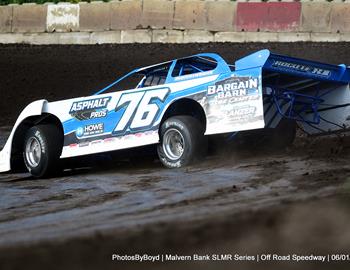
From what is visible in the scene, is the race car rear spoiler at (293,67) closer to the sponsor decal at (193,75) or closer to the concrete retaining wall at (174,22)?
the sponsor decal at (193,75)

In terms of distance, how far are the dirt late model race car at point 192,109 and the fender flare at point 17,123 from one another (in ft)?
0.09

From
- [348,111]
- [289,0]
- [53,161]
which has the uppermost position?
[289,0]

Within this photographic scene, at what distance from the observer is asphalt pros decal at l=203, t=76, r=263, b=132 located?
8883 mm

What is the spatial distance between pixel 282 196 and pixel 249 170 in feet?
7.22

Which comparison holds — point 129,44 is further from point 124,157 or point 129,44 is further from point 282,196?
point 282,196

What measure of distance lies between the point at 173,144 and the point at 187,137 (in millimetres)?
420

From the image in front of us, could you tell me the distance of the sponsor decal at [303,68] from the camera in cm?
901

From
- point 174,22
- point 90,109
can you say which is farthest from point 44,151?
point 174,22

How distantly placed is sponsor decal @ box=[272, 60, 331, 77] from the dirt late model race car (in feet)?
0.04

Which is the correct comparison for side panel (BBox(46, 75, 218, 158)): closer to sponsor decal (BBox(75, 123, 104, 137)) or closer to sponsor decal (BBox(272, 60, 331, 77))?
sponsor decal (BBox(75, 123, 104, 137))

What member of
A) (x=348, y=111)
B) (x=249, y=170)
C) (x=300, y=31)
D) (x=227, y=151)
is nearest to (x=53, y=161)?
(x=227, y=151)

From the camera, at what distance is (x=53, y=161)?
10.8m

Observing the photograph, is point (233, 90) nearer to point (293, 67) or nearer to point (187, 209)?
point (293, 67)

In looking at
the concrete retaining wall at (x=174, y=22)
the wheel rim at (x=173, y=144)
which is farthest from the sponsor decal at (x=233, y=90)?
the concrete retaining wall at (x=174, y=22)
